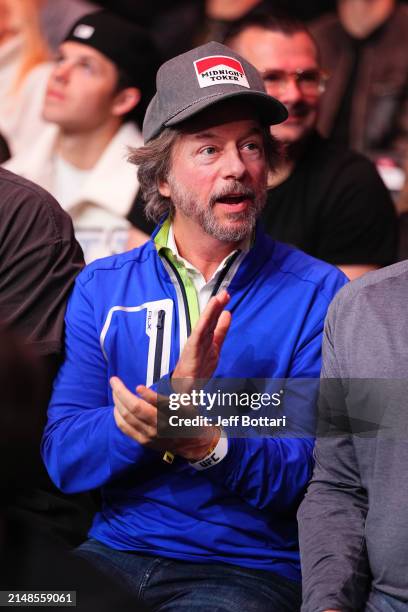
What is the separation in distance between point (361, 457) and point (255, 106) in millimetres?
755

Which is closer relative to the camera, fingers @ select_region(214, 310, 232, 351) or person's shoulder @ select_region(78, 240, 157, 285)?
fingers @ select_region(214, 310, 232, 351)

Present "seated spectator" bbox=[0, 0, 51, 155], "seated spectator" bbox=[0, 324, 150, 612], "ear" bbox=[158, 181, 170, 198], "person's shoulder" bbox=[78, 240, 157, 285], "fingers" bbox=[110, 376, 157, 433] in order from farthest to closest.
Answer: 1. "seated spectator" bbox=[0, 0, 51, 155]
2. "ear" bbox=[158, 181, 170, 198]
3. "person's shoulder" bbox=[78, 240, 157, 285]
4. "fingers" bbox=[110, 376, 157, 433]
5. "seated spectator" bbox=[0, 324, 150, 612]

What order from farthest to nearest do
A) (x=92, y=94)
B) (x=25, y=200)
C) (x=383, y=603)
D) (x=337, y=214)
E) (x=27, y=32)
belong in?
(x=27, y=32)
(x=92, y=94)
(x=337, y=214)
(x=25, y=200)
(x=383, y=603)

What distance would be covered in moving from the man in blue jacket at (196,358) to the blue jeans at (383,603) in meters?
0.20

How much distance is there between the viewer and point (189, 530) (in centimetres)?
198

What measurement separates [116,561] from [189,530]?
153 millimetres

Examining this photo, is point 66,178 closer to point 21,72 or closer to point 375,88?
point 21,72

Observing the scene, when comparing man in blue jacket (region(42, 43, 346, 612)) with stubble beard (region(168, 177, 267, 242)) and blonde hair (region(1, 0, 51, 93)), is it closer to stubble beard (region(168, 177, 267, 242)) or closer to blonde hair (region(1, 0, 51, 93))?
stubble beard (region(168, 177, 267, 242))

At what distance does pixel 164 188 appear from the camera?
2.30 metres

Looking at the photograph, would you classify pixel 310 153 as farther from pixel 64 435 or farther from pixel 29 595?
pixel 29 595

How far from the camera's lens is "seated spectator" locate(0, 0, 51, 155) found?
404 centimetres

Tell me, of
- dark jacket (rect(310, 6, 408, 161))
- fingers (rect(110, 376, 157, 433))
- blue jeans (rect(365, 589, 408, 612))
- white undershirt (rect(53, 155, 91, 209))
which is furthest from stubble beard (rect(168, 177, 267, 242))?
dark jacket (rect(310, 6, 408, 161))

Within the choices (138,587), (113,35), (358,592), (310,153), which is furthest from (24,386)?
(113,35)

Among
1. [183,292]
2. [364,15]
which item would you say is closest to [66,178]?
[364,15]
